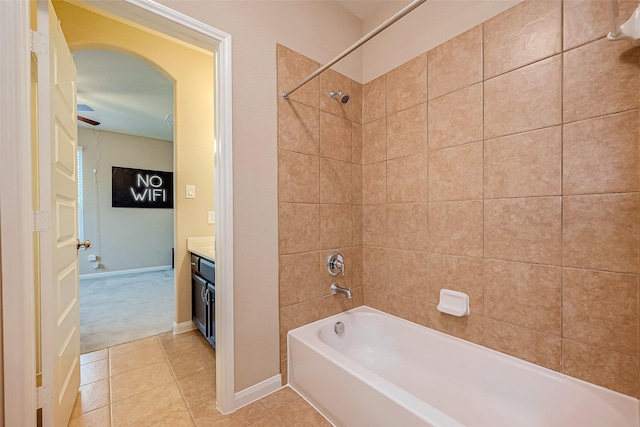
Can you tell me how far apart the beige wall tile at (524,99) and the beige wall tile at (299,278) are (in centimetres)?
126

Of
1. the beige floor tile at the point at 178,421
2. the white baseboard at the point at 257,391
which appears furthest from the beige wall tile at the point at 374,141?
the beige floor tile at the point at 178,421

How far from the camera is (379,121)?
1.96 metres

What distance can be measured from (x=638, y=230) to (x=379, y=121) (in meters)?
1.43

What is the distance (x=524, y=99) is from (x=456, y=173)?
1.49 feet

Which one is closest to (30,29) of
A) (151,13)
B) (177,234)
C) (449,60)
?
(151,13)

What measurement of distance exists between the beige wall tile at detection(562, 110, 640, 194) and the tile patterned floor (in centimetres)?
165

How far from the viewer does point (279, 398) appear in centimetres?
154

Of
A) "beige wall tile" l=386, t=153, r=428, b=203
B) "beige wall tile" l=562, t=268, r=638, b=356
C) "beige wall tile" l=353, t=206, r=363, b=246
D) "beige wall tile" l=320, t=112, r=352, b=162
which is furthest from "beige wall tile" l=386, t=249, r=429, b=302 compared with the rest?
"beige wall tile" l=320, t=112, r=352, b=162

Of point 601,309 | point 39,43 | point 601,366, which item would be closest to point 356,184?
point 601,309

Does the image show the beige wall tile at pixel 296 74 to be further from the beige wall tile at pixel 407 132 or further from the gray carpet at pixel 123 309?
the gray carpet at pixel 123 309

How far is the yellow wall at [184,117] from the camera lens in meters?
2.19

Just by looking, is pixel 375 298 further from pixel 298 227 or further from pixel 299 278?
pixel 298 227

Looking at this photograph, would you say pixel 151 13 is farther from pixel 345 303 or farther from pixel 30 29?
pixel 345 303

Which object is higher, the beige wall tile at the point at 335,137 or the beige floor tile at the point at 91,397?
the beige wall tile at the point at 335,137
